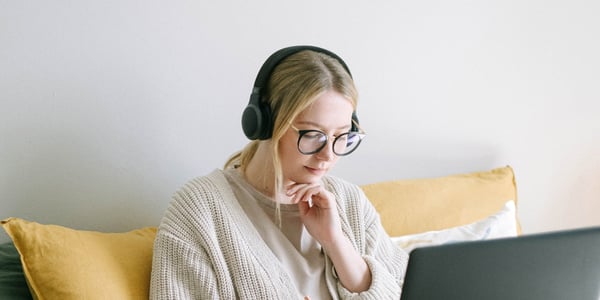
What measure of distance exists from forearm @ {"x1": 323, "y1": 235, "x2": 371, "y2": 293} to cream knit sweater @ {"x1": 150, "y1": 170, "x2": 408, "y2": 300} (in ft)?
0.07

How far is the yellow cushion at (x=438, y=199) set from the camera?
2.00 meters

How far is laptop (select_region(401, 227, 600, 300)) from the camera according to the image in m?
0.99

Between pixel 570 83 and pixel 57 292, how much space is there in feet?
5.89

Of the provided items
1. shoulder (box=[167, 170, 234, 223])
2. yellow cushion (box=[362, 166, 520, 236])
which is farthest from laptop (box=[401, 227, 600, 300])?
yellow cushion (box=[362, 166, 520, 236])

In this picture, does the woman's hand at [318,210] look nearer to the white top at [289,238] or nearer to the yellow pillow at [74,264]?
the white top at [289,238]

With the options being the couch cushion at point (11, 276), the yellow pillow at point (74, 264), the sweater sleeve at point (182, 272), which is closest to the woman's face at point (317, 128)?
the sweater sleeve at point (182, 272)

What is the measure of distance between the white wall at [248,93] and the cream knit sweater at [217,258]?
0.89ft

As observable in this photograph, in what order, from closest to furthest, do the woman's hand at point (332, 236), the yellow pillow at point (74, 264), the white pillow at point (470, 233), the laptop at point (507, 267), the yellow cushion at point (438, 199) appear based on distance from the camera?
the laptop at point (507, 267)
the yellow pillow at point (74, 264)
the woman's hand at point (332, 236)
the white pillow at point (470, 233)
the yellow cushion at point (438, 199)

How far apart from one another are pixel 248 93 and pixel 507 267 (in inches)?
40.5

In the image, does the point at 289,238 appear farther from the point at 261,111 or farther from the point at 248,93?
the point at 248,93

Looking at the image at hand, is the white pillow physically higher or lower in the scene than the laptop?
lower

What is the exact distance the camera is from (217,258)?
4.89ft

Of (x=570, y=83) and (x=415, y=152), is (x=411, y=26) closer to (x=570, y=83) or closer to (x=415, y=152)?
(x=415, y=152)

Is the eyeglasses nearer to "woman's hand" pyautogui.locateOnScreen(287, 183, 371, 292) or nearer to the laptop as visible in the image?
"woman's hand" pyautogui.locateOnScreen(287, 183, 371, 292)
